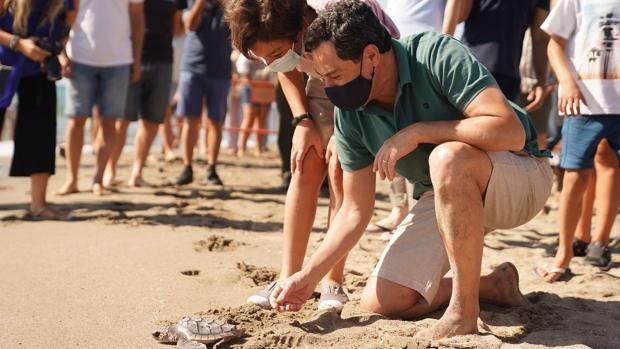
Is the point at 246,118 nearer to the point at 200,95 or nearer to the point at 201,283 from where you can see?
the point at 200,95

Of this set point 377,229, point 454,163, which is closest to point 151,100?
point 377,229

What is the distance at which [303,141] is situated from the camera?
3.35 metres

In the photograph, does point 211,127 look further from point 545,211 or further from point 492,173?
point 492,173

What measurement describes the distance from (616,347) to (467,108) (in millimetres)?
927

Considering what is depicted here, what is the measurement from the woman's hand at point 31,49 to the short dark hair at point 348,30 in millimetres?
2802

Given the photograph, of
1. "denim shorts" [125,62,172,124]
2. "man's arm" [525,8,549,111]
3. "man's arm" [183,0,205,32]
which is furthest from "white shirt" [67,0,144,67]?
"man's arm" [525,8,549,111]

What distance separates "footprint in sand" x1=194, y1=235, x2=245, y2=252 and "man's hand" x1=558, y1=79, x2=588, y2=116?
183cm

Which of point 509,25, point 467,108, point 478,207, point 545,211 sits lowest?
point 545,211

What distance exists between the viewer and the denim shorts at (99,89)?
20.1ft

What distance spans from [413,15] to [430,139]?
1.90 m

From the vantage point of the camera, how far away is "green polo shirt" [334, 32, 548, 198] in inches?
105

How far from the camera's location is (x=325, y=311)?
3.11 meters

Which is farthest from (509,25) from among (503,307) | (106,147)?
(106,147)

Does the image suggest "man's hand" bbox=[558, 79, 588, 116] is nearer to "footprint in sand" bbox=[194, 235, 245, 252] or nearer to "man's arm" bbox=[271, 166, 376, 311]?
"man's arm" bbox=[271, 166, 376, 311]
